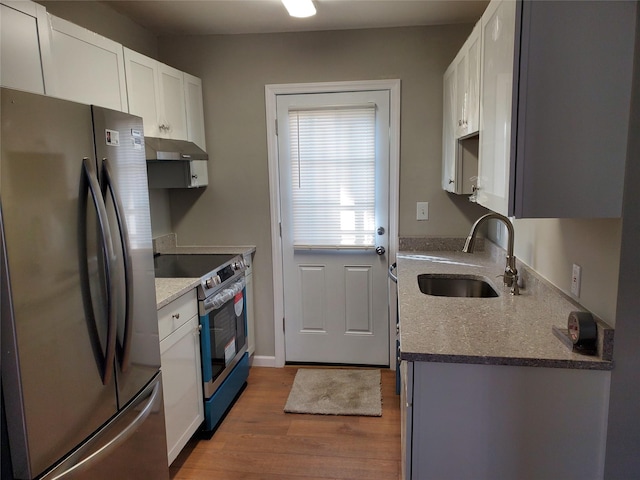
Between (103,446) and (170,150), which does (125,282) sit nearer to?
(103,446)

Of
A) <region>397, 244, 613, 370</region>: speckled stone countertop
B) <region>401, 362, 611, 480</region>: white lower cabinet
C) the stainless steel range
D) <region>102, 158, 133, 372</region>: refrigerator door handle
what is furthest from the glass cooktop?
<region>401, 362, 611, 480</region>: white lower cabinet

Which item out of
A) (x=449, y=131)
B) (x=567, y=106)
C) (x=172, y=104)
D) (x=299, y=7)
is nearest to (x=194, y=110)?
(x=172, y=104)

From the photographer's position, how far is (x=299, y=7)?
244 centimetres

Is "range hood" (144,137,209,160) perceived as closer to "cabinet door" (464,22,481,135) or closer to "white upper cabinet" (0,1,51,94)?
"white upper cabinet" (0,1,51,94)

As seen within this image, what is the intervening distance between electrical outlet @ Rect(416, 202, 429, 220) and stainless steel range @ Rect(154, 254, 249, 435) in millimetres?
1299

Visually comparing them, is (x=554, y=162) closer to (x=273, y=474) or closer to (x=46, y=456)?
(x=46, y=456)

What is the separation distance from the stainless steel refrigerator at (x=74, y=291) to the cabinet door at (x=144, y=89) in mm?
762

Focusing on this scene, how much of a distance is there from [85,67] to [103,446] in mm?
1551

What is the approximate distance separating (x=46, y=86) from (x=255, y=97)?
65.6 inches

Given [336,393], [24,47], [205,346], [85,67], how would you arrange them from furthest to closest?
[336,393] → [205,346] → [85,67] → [24,47]

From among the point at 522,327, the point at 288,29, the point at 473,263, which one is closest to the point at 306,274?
the point at 473,263

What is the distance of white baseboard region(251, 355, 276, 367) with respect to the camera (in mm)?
3477

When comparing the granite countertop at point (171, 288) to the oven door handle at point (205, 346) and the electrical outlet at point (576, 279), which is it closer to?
the oven door handle at point (205, 346)

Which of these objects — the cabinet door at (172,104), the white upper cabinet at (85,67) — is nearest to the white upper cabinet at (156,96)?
the cabinet door at (172,104)
